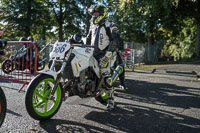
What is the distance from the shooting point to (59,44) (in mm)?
3922

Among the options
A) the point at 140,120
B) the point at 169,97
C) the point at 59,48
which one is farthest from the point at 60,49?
the point at 169,97

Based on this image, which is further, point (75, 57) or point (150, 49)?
point (150, 49)

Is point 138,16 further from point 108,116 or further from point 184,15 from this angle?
point 108,116

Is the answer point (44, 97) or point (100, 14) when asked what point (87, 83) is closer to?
point (44, 97)

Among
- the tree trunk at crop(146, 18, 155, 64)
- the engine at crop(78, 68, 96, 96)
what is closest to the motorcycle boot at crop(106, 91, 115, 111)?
the engine at crop(78, 68, 96, 96)

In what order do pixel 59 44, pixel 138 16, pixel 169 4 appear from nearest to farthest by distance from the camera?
pixel 59 44 < pixel 169 4 < pixel 138 16

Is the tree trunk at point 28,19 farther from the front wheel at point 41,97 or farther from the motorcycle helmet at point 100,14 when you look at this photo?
the front wheel at point 41,97

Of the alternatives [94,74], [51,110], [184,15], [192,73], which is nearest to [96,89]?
[94,74]

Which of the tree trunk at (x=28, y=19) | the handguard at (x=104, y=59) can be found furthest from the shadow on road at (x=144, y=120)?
the tree trunk at (x=28, y=19)

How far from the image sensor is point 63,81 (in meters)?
3.98

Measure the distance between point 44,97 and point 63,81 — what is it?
49 centimetres

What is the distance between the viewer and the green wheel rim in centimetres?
353

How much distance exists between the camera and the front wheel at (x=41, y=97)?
132 inches

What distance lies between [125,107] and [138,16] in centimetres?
1902
